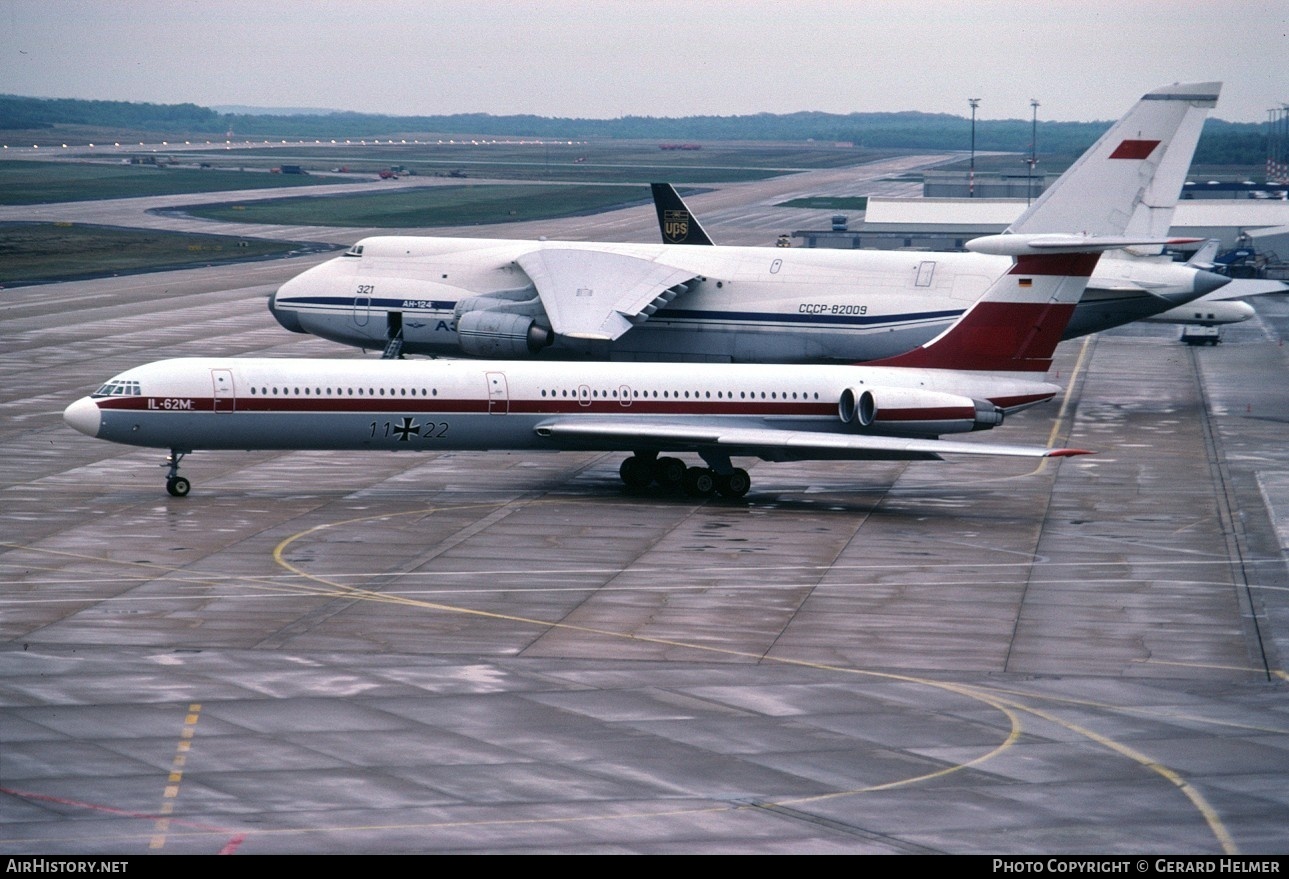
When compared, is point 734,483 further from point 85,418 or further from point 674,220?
point 674,220

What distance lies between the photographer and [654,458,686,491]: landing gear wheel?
41.9 meters

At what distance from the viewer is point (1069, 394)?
61.2 metres

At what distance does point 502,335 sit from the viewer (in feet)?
179

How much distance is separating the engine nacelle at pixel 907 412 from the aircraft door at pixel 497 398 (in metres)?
8.35


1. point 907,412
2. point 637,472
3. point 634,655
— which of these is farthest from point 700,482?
point 634,655

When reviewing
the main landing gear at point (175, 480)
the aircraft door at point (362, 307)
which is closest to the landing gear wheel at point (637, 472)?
the main landing gear at point (175, 480)

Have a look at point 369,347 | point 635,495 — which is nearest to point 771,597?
point 635,495

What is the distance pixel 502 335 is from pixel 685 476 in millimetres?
14528

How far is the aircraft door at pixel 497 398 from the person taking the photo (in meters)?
40.6

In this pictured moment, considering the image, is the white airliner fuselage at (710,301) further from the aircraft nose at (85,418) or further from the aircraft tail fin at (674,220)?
the aircraft nose at (85,418)

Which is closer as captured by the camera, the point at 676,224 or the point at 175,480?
the point at 175,480

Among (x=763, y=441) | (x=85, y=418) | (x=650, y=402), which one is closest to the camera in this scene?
(x=85, y=418)
